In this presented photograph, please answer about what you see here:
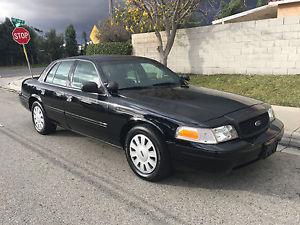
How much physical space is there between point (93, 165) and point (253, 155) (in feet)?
7.05

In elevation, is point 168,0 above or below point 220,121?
above

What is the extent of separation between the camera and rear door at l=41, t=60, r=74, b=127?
495cm

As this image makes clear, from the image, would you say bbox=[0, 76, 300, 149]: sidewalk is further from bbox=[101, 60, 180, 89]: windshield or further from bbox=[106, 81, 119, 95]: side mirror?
bbox=[106, 81, 119, 95]: side mirror

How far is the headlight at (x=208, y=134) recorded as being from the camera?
315 centimetres

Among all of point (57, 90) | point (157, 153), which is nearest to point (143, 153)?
point (157, 153)

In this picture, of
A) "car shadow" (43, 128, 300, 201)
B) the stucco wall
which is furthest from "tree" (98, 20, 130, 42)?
"car shadow" (43, 128, 300, 201)

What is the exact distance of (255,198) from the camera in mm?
3221

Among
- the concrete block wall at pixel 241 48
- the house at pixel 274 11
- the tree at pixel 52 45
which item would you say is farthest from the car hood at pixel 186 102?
the tree at pixel 52 45

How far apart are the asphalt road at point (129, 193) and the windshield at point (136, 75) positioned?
1117mm

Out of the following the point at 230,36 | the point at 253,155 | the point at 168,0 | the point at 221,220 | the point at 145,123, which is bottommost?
the point at 221,220

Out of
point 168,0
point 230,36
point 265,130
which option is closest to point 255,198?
point 265,130

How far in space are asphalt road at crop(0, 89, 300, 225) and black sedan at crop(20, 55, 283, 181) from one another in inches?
13.0

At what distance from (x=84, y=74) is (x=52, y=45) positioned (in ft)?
124

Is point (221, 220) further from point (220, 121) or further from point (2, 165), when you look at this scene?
point (2, 165)
